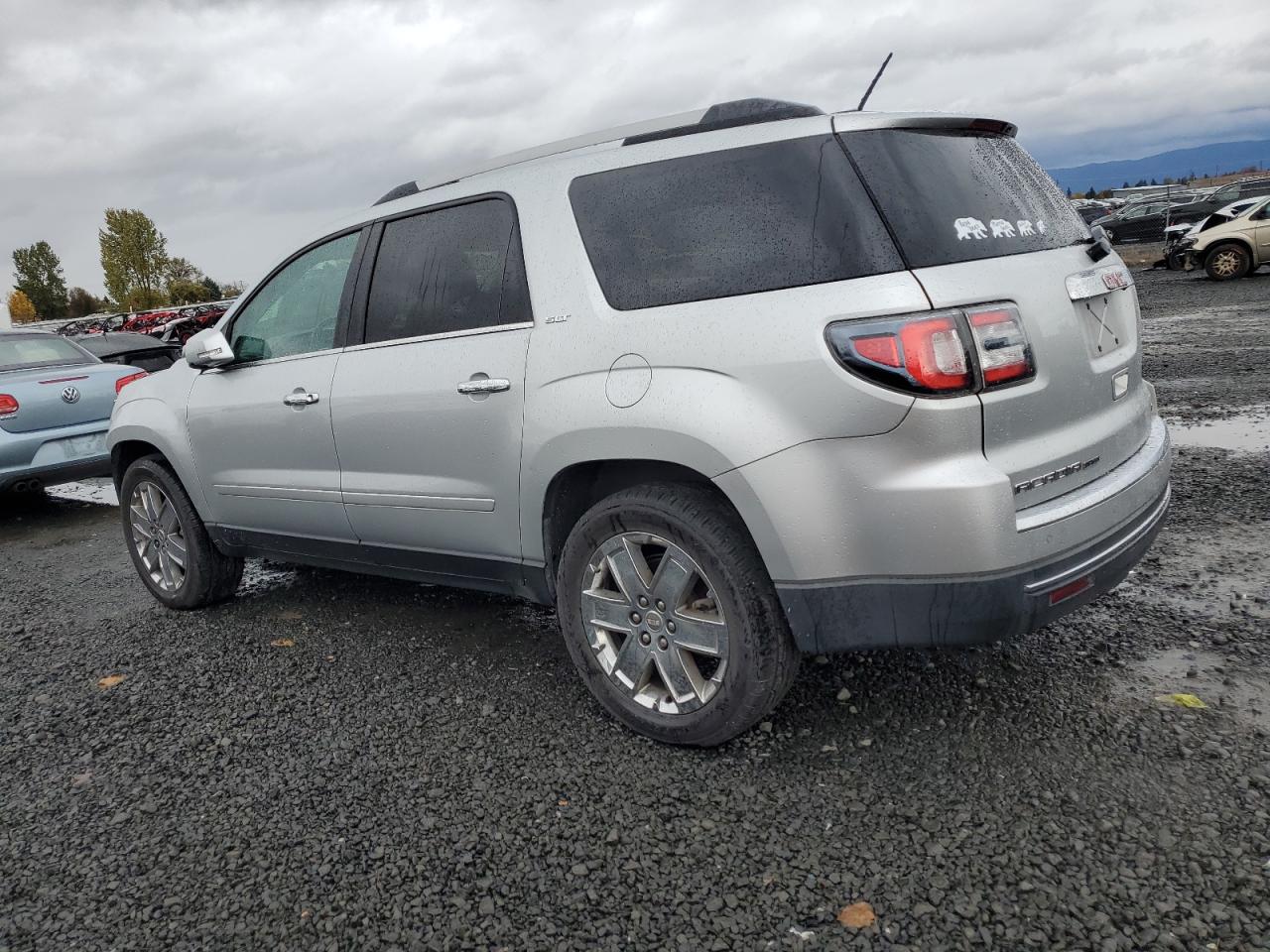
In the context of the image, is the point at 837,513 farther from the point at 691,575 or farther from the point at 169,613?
the point at 169,613

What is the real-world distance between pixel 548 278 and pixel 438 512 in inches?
37.9

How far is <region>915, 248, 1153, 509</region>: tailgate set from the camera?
100.0 inches

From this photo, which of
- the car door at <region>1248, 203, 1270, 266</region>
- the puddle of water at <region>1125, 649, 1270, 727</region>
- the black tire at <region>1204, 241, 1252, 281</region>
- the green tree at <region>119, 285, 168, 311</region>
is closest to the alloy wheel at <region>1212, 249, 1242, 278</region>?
the black tire at <region>1204, 241, 1252, 281</region>

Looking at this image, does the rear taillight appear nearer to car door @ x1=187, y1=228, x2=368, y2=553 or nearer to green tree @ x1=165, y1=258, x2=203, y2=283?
car door @ x1=187, y1=228, x2=368, y2=553

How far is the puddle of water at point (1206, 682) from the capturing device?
3002 millimetres

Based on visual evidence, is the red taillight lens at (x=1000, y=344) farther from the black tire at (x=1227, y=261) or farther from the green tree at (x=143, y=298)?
→ the green tree at (x=143, y=298)

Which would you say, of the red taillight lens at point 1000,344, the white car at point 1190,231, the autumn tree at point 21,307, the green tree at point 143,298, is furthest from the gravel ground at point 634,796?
the autumn tree at point 21,307

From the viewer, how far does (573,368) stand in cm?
306

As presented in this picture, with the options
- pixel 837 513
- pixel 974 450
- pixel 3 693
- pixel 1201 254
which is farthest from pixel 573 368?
pixel 1201 254

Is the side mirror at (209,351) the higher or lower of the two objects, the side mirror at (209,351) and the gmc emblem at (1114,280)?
the higher

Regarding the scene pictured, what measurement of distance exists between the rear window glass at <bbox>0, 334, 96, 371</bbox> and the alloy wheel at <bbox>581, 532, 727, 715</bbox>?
23.3 ft

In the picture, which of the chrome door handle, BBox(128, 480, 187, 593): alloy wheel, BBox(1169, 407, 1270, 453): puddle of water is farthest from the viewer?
BBox(1169, 407, 1270, 453): puddle of water

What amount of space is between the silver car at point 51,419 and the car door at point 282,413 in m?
3.82

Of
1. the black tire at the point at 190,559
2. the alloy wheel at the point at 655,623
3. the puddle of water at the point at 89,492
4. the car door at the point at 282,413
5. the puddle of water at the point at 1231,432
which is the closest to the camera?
the alloy wheel at the point at 655,623
